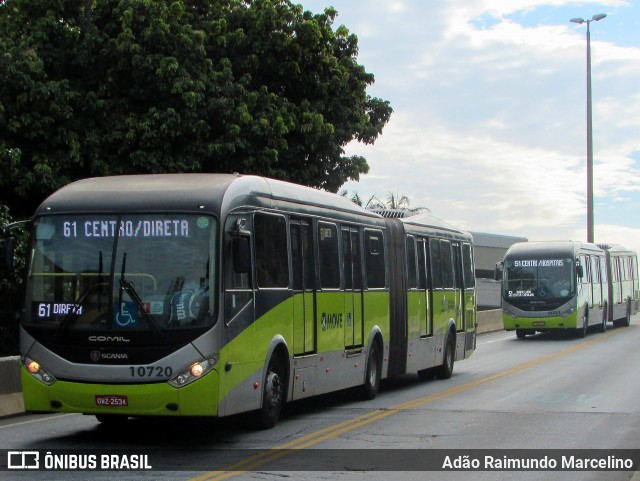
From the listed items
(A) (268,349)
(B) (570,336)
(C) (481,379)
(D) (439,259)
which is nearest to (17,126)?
(D) (439,259)

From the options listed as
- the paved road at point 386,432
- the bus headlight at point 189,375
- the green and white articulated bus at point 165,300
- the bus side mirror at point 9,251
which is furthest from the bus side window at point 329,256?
the bus side mirror at point 9,251

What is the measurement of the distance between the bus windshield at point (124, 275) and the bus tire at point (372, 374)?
606 cm

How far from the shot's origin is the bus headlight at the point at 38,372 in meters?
11.7

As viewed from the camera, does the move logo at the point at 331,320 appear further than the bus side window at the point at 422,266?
No

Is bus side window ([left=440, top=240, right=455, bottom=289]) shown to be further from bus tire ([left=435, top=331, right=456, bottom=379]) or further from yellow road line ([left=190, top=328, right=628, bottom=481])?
yellow road line ([left=190, top=328, right=628, bottom=481])

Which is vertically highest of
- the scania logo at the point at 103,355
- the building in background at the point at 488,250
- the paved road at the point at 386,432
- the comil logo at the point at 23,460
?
the building in background at the point at 488,250

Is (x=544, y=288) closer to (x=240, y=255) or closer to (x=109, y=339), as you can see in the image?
(x=240, y=255)

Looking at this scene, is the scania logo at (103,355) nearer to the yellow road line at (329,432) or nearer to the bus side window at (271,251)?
the yellow road line at (329,432)

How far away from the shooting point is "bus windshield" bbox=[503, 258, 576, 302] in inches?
1432

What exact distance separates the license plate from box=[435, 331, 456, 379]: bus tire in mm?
11170

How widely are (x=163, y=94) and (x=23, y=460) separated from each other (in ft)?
54.4

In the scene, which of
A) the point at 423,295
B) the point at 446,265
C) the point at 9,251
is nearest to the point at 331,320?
the point at 9,251

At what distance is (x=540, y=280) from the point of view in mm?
36656

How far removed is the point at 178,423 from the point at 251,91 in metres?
15.8
